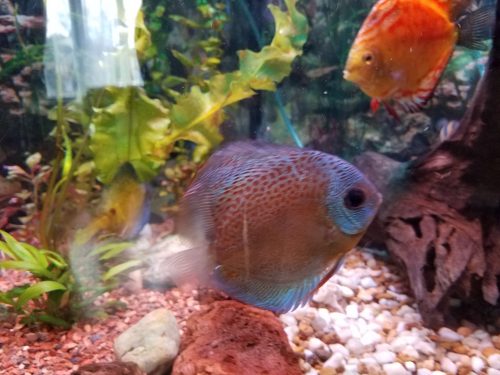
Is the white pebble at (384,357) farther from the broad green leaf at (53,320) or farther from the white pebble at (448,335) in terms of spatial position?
the broad green leaf at (53,320)

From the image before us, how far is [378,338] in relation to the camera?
2477 millimetres

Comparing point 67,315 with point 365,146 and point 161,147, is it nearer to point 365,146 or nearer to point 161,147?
point 161,147

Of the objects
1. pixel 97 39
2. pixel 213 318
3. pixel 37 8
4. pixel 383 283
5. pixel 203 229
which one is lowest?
pixel 383 283

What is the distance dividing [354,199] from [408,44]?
1.02 meters

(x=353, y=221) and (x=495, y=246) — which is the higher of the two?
(x=353, y=221)

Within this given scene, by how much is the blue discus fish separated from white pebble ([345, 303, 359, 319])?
1424 mm

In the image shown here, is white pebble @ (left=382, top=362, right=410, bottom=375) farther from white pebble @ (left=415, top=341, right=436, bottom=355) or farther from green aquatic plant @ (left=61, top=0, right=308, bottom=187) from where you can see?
green aquatic plant @ (left=61, top=0, right=308, bottom=187)

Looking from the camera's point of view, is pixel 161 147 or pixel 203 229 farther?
pixel 161 147

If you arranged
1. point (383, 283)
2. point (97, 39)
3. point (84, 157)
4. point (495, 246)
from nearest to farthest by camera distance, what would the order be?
point (97, 39) → point (495, 246) → point (383, 283) → point (84, 157)

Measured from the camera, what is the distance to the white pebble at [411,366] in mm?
2220

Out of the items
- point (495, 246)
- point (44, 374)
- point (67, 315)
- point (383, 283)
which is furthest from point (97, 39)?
point (495, 246)

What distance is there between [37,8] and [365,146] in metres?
2.60

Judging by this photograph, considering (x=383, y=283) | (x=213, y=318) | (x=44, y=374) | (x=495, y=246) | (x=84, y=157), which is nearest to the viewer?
(x=44, y=374)

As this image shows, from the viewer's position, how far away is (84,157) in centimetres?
324
